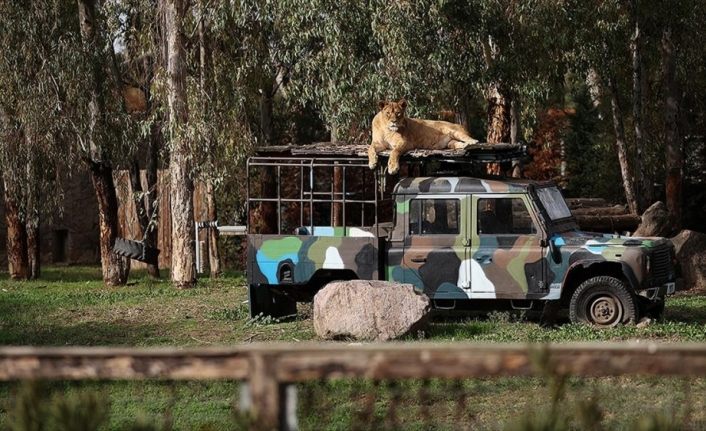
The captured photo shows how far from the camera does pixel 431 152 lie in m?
14.6

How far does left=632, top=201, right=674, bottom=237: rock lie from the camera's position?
20391mm

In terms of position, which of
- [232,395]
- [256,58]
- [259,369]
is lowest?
[232,395]

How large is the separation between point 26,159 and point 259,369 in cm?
1866

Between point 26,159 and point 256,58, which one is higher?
point 256,58

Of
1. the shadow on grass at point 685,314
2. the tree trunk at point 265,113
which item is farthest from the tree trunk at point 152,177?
the shadow on grass at point 685,314

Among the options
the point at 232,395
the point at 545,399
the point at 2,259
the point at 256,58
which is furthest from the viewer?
the point at 2,259

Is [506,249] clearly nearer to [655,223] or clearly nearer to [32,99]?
[655,223]

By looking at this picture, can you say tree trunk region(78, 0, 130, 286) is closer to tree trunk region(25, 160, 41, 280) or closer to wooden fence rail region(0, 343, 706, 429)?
tree trunk region(25, 160, 41, 280)

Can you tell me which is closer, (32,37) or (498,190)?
(498,190)

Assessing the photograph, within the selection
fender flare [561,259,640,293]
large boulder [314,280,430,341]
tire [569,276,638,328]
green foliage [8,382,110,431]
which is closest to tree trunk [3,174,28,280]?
large boulder [314,280,430,341]

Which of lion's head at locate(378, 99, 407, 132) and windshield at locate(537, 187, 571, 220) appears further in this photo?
lion's head at locate(378, 99, 407, 132)

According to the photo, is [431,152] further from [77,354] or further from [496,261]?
[77,354]

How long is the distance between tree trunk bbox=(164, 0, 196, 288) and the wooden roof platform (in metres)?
5.92

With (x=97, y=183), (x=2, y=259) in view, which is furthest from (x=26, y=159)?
(x=2, y=259)
